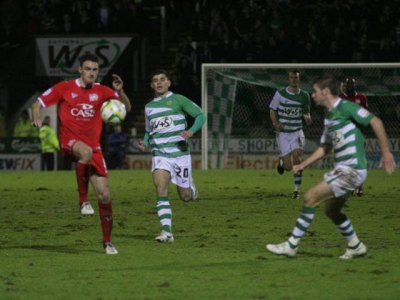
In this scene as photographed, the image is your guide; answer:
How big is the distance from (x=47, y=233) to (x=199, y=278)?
4816 mm

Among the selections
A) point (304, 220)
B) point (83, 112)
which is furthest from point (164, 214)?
point (304, 220)

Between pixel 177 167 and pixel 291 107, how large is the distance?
641 centimetres

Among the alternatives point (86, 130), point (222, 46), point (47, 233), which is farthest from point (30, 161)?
point (86, 130)

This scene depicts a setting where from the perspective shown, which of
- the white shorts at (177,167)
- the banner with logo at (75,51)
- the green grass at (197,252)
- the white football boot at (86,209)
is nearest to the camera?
the green grass at (197,252)

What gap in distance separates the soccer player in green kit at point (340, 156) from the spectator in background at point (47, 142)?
67.0 ft

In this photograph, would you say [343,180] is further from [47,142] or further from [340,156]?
[47,142]

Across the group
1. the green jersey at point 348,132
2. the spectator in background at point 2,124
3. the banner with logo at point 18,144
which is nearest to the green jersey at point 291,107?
the green jersey at point 348,132

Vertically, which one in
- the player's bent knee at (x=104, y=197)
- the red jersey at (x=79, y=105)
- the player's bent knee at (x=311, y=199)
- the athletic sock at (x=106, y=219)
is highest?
the red jersey at (x=79, y=105)

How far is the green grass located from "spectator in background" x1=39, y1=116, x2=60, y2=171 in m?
9.42

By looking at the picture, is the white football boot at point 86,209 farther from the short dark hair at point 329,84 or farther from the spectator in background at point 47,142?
the spectator in background at point 47,142

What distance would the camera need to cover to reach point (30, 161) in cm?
3184

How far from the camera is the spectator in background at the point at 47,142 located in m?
30.4

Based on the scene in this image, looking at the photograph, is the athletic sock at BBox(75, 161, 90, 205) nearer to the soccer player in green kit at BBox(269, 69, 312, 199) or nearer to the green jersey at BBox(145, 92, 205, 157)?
the green jersey at BBox(145, 92, 205, 157)

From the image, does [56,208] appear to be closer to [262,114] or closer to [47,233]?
[47,233]
